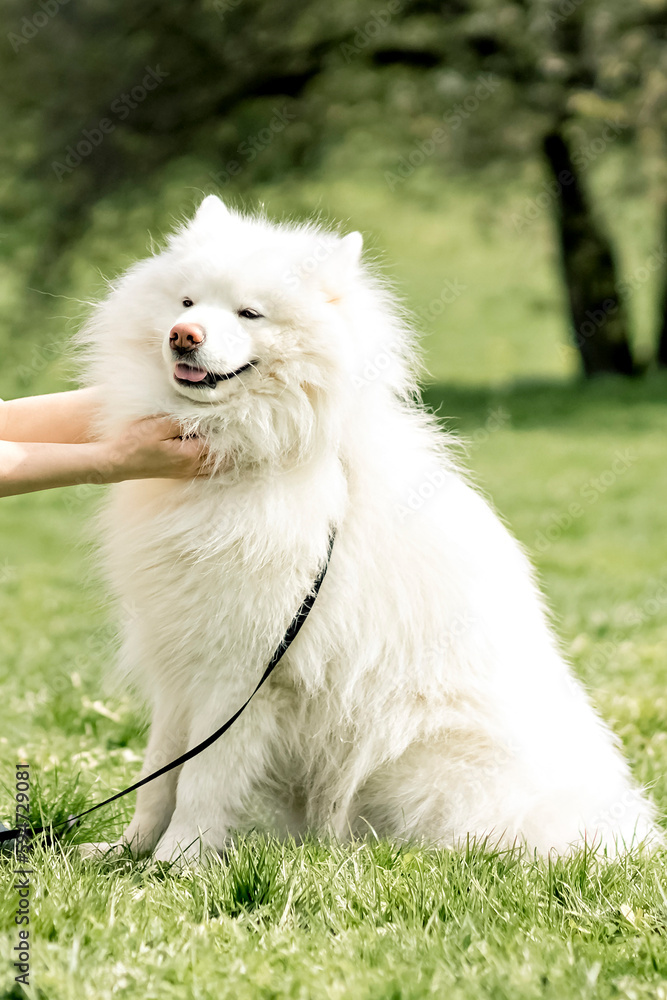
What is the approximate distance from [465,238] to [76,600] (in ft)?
52.4

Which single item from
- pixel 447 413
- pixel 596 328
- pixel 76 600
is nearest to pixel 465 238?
pixel 596 328

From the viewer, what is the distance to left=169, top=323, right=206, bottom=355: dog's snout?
278 centimetres

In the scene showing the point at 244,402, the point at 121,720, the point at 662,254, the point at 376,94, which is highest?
the point at 376,94

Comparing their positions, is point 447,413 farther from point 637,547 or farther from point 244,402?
point 244,402

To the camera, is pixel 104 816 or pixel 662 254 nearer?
pixel 104 816

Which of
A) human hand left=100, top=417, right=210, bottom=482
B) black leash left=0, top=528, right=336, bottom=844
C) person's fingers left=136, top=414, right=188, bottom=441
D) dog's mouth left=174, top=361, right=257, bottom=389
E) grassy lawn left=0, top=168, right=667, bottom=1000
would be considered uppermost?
dog's mouth left=174, top=361, right=257, bottom=389

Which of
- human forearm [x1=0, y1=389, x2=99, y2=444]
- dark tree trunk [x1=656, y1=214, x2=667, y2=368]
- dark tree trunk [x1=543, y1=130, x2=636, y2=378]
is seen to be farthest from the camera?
dark tree trunk [x1=656, y1=214, x2=667, y2=368]

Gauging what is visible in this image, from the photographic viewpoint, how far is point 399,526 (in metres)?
3.10

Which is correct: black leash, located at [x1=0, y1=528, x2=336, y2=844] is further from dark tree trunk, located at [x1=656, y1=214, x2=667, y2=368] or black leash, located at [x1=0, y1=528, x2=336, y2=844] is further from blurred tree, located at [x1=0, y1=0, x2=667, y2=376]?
dark tree trunk, located at [x1=656, y1=214, x2=667, y2=368]

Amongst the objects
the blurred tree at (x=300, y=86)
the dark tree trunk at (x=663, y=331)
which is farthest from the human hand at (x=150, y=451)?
the dark tree trunk at (x=663, y=331)

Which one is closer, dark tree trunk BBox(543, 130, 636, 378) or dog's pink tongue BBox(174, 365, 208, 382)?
dog's pink tongue BBox(174, 365, 208, 382)

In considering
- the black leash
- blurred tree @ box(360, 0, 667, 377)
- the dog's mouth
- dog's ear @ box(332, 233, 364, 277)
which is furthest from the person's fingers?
blurred tree @ box(360, 0, 667, 377)

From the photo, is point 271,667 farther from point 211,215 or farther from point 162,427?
point 211,215

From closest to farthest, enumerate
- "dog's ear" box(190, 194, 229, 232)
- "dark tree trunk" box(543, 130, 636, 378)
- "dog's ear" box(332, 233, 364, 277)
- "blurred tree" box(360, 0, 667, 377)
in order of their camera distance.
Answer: "dog's ear" box(332, 233, 364, 277) → "dog's ear" box(190, 194, 229, 232) → "blurred tree" box(360, 0, 667, 377) → "dark tree trunk" box(543, 130, 636, 378)
